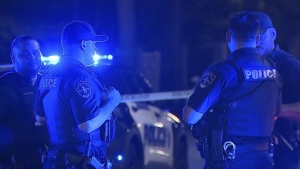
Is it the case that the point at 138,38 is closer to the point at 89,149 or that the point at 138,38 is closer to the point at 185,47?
the point at 185,47

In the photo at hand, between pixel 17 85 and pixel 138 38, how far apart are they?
34.0 ft

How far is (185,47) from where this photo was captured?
61.4 ft

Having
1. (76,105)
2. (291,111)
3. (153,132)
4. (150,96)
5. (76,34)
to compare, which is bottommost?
(153,132)

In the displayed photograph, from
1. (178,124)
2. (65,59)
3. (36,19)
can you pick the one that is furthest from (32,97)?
(36,19)

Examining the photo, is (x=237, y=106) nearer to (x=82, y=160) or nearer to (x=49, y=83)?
(x=82, y=160)

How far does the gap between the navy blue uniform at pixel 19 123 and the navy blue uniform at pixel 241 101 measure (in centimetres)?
156

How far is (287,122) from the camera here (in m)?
4.78

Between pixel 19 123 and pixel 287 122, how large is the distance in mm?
2147

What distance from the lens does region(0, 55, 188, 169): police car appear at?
22.8 ft

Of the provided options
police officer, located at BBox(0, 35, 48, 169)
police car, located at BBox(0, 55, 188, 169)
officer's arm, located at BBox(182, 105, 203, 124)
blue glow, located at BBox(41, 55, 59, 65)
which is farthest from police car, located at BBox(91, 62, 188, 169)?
officer's arm, located at BBox(182, 105, 203, 124)

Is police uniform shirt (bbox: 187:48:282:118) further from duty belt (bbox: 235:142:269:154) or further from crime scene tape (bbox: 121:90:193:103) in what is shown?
crime scene tape (bbox: 121:90:193:103)

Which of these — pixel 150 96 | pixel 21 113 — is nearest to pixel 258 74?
pixel 21 113

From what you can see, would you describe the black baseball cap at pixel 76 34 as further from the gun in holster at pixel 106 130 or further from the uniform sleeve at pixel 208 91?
the uniform sleeve at pixel 208 91

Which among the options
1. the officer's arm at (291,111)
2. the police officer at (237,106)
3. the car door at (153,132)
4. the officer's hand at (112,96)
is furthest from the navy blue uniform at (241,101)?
the car door at (153,132)
